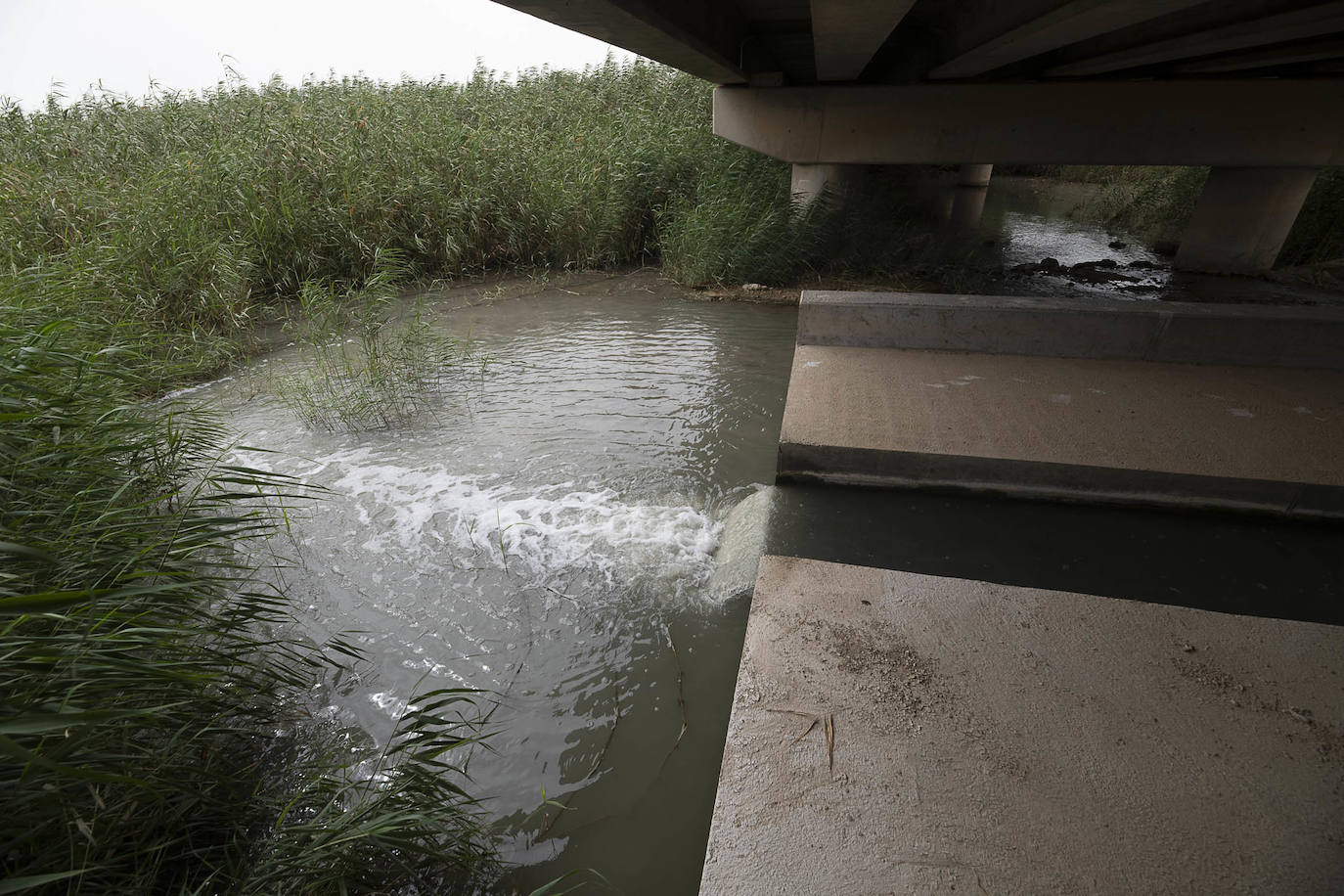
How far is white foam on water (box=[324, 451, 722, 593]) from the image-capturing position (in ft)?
11.6

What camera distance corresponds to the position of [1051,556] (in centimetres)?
329

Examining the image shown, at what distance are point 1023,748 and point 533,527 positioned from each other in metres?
2.80

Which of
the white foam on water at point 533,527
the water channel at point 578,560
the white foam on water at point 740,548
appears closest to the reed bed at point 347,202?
the water channel at point 578,560

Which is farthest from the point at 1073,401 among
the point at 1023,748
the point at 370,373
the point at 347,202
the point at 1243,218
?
the point at 347,202

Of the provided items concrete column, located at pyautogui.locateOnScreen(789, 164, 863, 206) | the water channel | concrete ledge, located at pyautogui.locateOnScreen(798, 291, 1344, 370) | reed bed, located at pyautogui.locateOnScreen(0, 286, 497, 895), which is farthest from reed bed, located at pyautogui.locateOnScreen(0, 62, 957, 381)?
concrete ledge, located at pyautogui.locateOnScreen(798, 291, 1344, 370)

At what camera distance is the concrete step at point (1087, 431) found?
3404 mm

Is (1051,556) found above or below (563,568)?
above

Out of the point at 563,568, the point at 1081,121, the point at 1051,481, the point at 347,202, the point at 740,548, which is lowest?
the point at 563,568

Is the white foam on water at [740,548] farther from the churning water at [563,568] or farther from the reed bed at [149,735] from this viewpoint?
the reed bed at [149,735]

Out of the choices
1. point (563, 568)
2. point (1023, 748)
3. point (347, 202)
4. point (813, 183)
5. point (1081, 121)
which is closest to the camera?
point (1023, 748)

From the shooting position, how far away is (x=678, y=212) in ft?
31.0

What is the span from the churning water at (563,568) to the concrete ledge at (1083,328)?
992mm

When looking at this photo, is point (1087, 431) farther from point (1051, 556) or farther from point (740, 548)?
point (740, 548)

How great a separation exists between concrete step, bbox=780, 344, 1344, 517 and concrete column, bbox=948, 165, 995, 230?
10651 millimetres
